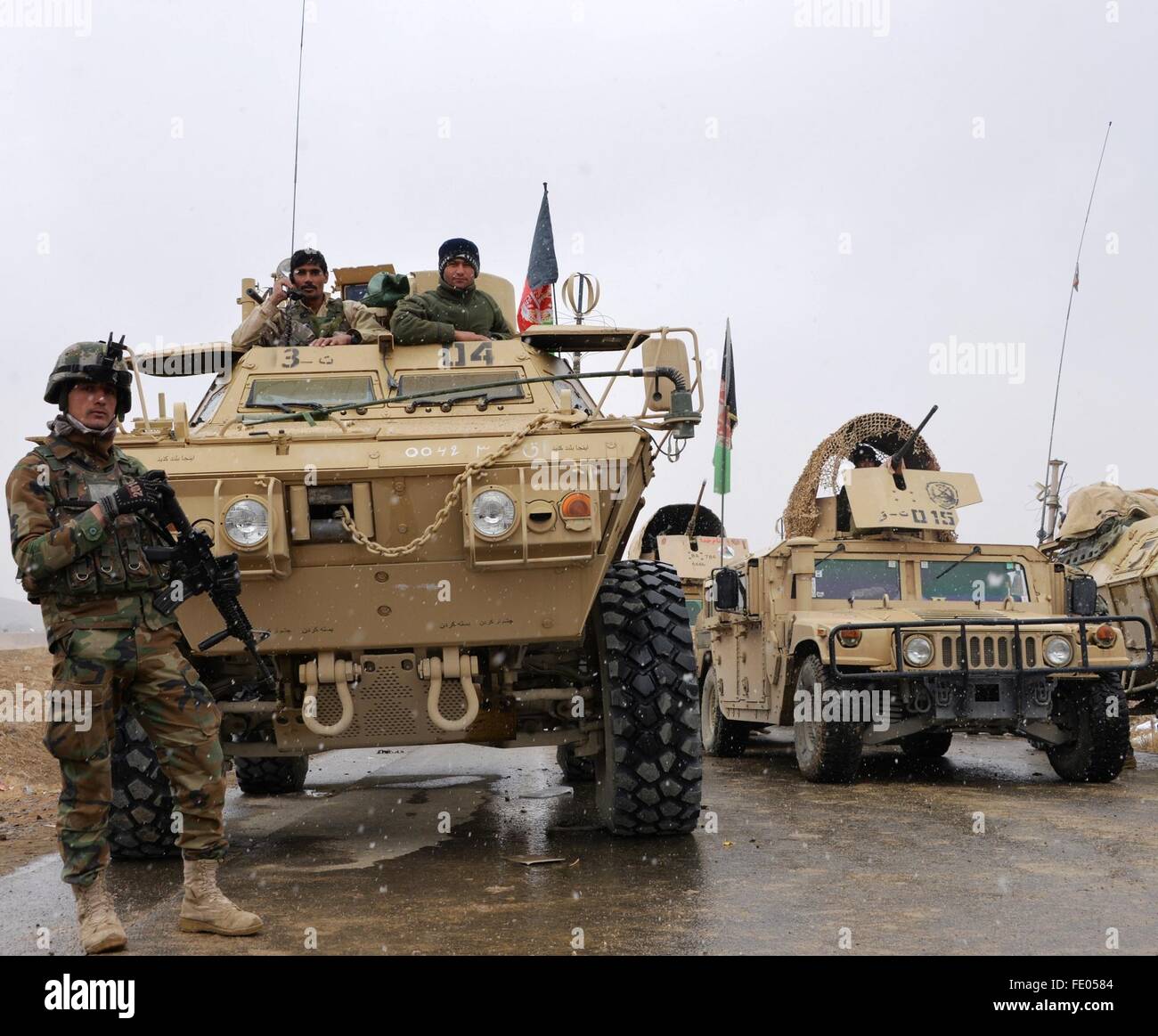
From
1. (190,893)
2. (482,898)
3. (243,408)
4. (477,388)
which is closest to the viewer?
(190,893)

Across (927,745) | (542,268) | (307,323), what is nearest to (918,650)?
(927,745)

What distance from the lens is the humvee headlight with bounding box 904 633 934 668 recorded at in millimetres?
7926

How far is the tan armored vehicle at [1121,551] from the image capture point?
1068 centimetres

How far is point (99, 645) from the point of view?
13.1 feet

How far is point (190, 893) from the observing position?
4.13 meters

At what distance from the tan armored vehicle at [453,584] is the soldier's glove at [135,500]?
0.83 meters

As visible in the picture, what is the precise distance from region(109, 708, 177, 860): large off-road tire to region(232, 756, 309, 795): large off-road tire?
2.63 m

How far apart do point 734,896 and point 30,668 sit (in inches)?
565

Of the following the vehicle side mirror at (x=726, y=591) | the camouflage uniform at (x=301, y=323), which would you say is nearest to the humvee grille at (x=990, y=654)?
the vehicle side mirror at (x=726, y=591)

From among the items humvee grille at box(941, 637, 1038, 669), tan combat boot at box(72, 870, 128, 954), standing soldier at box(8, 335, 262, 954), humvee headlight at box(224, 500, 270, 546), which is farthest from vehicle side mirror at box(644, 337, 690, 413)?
→ humvee grille at box(941, 637, 1038, 669)

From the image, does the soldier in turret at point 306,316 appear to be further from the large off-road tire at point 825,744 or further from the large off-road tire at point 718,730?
the large off-road tire at point 718,730

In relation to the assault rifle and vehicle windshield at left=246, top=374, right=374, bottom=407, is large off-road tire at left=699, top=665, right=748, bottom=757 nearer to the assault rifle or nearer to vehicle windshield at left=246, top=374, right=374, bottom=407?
vehicle windshield at left=246, top=374, right=374, bottom=407

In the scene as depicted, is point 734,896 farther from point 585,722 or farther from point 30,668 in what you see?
point 30,668
